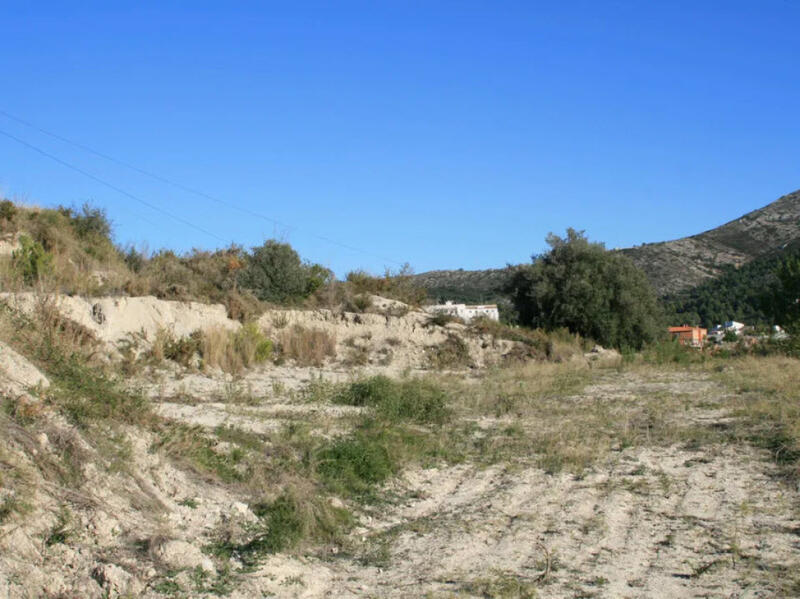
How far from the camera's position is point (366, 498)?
8016mm

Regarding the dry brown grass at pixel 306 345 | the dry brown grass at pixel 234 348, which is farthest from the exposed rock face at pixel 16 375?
the dry brown grass at pixel 306 345

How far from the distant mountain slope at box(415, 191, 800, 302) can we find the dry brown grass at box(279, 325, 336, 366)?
3799cm

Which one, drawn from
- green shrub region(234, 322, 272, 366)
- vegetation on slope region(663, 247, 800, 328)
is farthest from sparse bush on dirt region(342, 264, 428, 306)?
vegetation on slope region(663, 247, 800, 328)

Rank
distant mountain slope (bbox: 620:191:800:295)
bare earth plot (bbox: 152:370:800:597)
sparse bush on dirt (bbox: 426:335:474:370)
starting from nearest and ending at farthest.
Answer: bare earth plot (bbox: 152:370:800:597) < sparse bush on dirt (bbox: 426:335:474:370) < distant mountain slope (bbox: 620:191:800:295)

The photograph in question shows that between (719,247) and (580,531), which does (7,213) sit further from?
(719,247)

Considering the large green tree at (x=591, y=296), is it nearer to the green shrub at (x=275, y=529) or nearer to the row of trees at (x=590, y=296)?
the row of trees at (x=590, y=296)

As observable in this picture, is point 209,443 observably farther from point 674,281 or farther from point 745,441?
point 674,281

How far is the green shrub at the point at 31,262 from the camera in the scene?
17.5 metres

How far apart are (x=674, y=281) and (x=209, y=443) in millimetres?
58490

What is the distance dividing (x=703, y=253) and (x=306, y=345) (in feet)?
177

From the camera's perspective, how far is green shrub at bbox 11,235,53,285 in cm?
1745

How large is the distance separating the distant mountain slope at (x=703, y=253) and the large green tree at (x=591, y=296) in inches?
1191

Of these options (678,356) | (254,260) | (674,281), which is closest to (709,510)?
(678,356)

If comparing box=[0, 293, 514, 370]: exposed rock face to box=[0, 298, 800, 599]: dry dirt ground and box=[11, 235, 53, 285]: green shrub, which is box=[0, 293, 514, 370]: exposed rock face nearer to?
box=[11, 235, 53, 285]: green shrub
